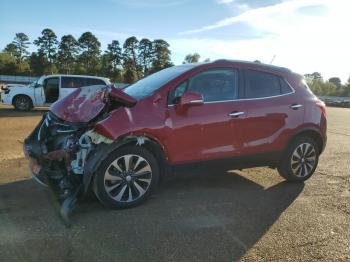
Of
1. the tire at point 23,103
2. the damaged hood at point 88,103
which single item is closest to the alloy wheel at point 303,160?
the damaged hood at point 88,103

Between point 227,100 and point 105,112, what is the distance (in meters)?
1.73

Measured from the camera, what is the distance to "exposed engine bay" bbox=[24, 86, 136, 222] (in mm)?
4703

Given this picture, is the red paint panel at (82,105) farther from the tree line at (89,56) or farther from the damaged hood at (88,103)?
the tree line at (89,56)

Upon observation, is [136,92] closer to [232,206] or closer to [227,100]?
[227,100]

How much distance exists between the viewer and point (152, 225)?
450 cm

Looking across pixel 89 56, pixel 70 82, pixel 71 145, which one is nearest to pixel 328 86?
pixel 89 56

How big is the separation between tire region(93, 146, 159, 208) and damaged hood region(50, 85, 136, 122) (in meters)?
0.57

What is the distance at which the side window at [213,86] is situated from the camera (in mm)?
5355

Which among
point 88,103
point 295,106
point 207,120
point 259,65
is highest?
point 259,65

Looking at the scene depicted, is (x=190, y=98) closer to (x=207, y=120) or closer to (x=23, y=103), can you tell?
(x=207, y=120)

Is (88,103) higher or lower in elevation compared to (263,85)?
lower

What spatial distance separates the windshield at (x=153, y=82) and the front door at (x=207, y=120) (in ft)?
0.75

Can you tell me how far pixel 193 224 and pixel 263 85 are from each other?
2.54 m

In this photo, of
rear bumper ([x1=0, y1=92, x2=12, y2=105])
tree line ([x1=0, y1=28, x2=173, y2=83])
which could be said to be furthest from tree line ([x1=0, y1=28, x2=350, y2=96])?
rear bumper ([x1=0, y1=92, x2=12, y2=105])
